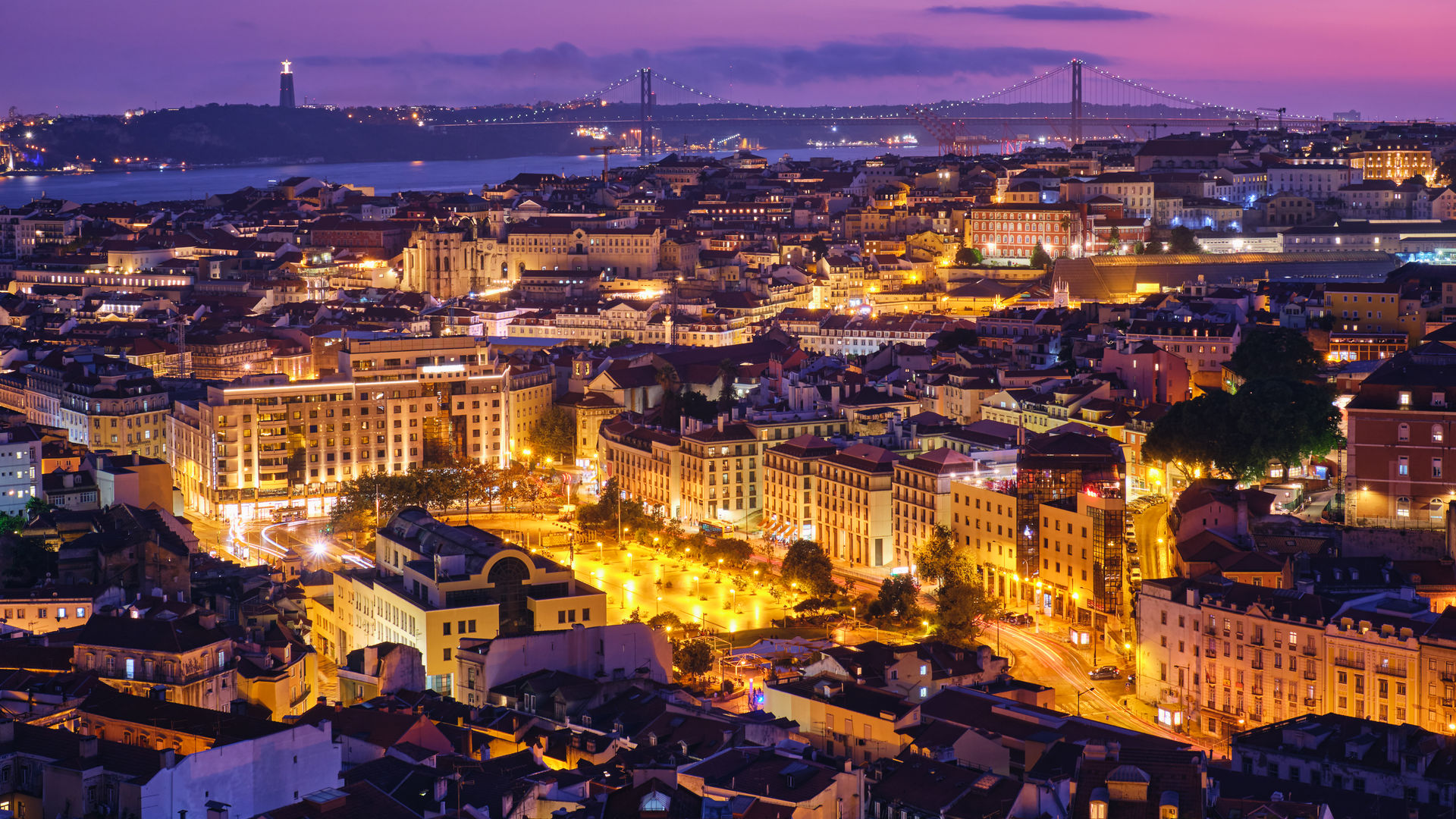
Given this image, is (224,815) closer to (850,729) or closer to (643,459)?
(850,729)

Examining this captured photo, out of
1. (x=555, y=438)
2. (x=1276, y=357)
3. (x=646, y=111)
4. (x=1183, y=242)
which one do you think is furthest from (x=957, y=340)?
(x=646, y=111)

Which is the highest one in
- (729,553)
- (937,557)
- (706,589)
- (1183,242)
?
(1183,242)

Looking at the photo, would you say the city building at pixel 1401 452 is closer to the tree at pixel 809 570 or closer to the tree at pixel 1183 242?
the tree at pixel 809 570

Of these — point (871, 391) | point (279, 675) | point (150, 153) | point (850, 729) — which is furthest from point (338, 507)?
point (150, 153)

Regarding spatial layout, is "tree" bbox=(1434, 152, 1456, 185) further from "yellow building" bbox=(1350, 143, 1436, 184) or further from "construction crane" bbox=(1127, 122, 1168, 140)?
"construction crane" bbox=(1127, 122, 1168, 140)

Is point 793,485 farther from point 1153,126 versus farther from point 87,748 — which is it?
point 1153,126

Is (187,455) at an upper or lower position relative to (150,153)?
lower

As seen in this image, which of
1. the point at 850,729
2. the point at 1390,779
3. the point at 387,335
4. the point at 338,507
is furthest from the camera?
the point at 387,335
